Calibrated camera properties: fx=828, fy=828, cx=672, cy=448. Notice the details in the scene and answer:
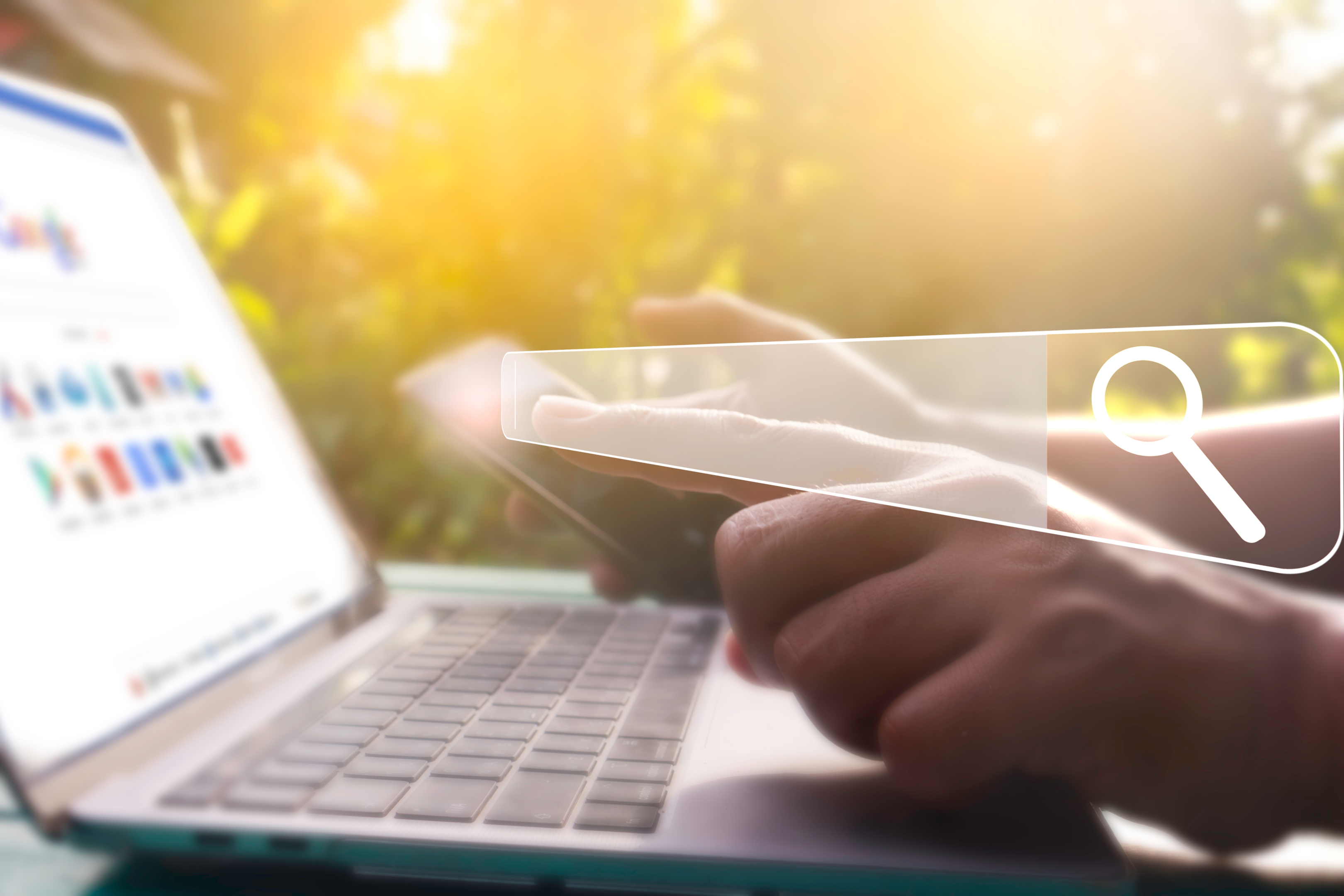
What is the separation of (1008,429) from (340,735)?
26 centimetres

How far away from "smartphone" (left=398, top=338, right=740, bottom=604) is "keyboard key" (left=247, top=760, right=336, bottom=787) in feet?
0.53

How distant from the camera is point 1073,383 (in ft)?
0.79

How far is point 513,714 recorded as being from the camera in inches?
13.0

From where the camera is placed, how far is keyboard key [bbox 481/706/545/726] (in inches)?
12.7

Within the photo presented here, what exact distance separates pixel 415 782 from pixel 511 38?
3.13 ft

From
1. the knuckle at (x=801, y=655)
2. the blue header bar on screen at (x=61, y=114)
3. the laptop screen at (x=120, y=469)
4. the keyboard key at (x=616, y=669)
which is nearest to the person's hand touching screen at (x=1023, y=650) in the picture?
the knuckle at (x=801, y=655)

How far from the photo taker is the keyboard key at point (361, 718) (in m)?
0.32

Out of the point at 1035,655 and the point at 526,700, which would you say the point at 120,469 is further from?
the point at 1035,655

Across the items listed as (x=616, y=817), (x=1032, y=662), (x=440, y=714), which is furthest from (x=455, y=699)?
(x=1032, y=662)

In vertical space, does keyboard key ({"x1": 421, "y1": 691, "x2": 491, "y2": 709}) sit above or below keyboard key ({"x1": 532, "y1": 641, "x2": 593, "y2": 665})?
above

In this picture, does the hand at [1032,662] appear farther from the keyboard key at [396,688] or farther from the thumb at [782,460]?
the keyboard key at [396,688]

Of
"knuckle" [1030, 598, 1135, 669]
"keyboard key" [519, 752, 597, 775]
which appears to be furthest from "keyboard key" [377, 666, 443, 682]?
"knuckle" [1030, 598, 1135, 669]

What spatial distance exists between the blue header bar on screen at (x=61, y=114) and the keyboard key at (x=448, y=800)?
0.37 meters

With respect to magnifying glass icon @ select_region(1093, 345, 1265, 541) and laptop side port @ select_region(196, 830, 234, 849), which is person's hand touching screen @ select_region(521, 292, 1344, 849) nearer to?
magnifying glass icon @ select_region(1093, 345, 1265, 541)
